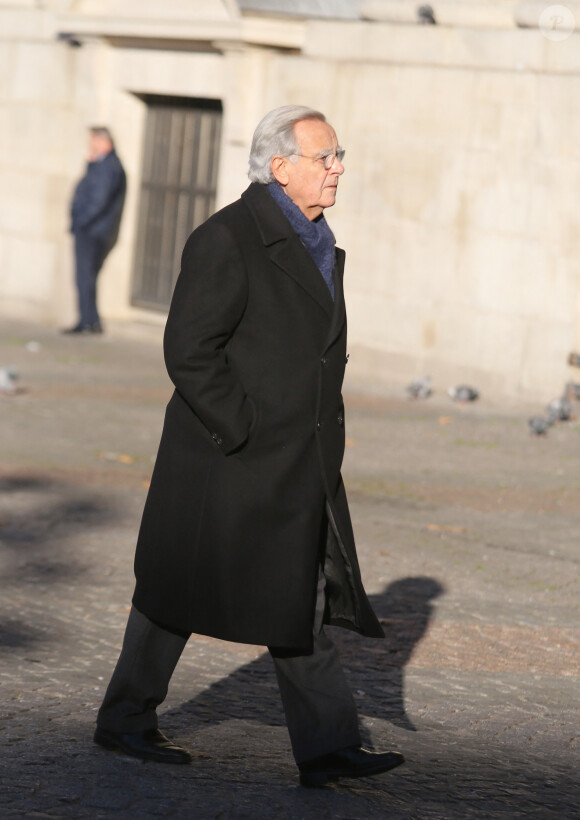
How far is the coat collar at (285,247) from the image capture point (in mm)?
4406

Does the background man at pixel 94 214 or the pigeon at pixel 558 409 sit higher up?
the background man at pixel 94 214

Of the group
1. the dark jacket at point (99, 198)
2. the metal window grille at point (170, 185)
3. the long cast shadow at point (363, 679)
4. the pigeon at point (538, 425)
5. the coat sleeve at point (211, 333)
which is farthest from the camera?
the dark jacket at point (99, 198)

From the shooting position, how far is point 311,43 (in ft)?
47.8

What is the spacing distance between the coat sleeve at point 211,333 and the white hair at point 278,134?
0.87 ft

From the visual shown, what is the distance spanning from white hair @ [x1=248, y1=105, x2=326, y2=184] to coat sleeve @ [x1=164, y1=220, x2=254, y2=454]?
27 cm

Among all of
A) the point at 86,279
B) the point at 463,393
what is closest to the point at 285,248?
the point at 463,393

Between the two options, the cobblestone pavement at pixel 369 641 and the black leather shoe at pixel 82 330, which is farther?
the black leather shoe at pixel 82 330

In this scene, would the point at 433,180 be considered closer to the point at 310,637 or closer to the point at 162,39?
the point at 162,39

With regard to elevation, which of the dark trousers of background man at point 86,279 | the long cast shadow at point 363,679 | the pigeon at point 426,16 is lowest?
the long cast shadow at point 363,679

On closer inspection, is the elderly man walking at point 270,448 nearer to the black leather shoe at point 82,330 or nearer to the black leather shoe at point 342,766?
the black leather shoe at point 342,766

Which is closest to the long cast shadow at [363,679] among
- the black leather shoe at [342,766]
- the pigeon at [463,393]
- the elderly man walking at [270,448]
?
the black leather shoe at [342,766]

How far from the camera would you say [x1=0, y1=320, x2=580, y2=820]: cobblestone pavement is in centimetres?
442

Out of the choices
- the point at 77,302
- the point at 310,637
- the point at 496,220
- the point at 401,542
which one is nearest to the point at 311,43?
the point at 496,220

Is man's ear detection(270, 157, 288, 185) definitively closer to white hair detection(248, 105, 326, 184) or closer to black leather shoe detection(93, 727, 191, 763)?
white hair detection(248, 105, 326, 184)
